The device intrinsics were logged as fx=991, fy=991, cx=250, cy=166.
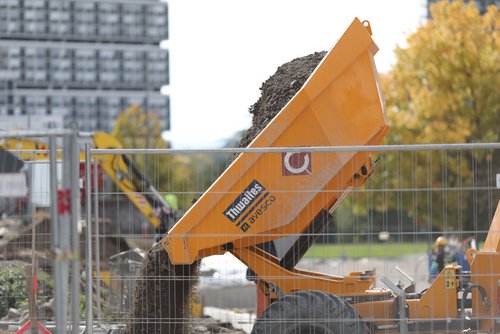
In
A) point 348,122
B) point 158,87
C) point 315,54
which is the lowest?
point 348,122

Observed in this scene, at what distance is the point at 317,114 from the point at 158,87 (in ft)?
236

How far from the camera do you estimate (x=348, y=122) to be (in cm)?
927

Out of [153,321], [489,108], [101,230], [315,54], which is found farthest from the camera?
[489,108]

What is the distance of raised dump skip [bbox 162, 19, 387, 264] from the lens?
907 cm

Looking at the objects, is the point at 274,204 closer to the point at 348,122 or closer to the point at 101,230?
the point at 348,122

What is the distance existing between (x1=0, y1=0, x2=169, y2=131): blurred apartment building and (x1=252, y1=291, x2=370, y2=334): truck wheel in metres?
65.4

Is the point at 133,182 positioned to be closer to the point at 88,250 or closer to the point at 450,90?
the point at 88,250

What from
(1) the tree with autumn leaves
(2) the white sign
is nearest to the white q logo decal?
(2) the white sign

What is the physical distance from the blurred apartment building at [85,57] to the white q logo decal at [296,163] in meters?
65.1

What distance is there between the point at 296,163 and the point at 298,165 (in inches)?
1.2

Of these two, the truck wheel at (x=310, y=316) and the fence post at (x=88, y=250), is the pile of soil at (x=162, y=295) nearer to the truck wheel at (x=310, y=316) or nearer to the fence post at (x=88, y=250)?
the fence post at (x=88, y=250)

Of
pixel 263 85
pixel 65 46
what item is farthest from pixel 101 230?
pixel 65 46

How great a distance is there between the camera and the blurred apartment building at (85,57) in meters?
75.8

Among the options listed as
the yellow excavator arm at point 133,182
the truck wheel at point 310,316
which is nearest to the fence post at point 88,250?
the truck wheel at point 310,316
